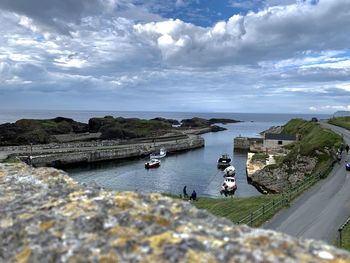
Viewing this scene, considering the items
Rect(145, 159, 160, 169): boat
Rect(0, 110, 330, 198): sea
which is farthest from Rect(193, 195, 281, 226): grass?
Rect(145, 159, 160, 169): boat

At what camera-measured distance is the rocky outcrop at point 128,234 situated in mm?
4457

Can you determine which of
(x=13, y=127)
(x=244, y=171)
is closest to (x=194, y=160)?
(x=244, y=171)

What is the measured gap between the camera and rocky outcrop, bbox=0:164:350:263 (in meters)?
4.46

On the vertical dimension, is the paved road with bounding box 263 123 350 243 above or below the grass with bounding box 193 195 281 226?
above

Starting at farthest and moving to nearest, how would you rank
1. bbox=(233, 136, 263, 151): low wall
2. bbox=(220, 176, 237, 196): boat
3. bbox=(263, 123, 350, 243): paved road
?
bbox=(233, 136, 263, 151): low wall, bbox=(220, 176, 237, 196): boat, bbox=(263, 123, 350, 243): paved road

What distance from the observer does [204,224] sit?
17.1 feet

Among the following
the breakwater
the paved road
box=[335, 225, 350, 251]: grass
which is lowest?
the breakwater

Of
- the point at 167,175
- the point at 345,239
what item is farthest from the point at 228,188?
the point at 345,239

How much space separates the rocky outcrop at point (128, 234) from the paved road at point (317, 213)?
1699cm

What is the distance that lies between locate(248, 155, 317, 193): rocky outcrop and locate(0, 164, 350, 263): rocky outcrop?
44465 mm

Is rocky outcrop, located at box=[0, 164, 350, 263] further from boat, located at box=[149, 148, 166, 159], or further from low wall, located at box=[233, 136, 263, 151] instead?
low wall, located at box=[233, 136, 263, 151]

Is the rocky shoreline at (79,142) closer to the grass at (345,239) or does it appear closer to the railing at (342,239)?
the grass at (345,239)

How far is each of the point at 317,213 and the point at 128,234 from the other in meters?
23.2

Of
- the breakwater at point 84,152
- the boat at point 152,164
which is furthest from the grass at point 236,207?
the breakwater at point 84,152
